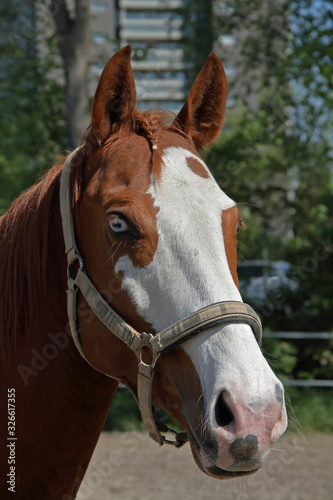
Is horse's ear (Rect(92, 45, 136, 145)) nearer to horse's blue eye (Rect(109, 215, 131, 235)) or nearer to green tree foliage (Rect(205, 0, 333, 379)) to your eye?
horse's blue eye (Rect(109, 215, 131, 235))

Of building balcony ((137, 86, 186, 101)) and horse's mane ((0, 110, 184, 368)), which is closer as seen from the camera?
horse's mane ((0, 110, 184, 368))

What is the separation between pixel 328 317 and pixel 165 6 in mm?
6277

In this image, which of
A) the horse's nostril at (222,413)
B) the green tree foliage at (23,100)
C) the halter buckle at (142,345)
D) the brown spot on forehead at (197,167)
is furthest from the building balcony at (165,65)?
the horse's nostril at (222,413)

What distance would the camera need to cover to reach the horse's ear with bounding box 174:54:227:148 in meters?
2.21

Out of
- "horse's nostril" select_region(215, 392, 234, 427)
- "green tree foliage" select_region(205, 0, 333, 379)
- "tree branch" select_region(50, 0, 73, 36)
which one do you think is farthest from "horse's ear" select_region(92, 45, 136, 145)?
"green tree foliage" select_region(205, 0, 333, 379)

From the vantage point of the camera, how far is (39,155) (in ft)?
30.4

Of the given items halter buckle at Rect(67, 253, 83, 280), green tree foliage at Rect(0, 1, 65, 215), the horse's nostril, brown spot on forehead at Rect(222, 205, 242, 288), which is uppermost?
brown spot on forehead at Rect(222, 205, 242, 288)

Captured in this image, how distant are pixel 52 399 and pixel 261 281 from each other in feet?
23.9

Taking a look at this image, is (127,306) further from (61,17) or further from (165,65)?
(165,65)

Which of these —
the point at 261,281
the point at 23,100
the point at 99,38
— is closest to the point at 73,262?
the point at 261,281

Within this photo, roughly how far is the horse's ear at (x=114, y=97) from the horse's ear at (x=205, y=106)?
0.25 metres

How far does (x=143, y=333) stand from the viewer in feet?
5.62

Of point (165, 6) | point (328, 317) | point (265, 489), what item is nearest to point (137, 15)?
point (165, 6)

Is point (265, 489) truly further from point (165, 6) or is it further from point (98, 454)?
point (165, 6)
